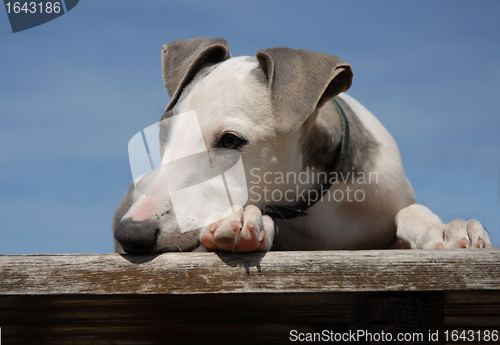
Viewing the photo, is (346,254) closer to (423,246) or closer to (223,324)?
(223,324)

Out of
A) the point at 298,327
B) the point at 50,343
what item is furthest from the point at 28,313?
the point at 298,327

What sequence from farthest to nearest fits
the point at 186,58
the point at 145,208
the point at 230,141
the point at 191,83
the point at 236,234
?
the point at 186,58 < the point at 191,83 < the point at 230,141 < the point at 145,208 < the point at 236,234

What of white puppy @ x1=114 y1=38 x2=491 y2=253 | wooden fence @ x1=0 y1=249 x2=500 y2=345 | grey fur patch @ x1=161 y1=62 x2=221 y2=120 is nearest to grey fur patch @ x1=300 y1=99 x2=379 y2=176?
white puppy @ x1=114 y1=38 x2=491 y2=253

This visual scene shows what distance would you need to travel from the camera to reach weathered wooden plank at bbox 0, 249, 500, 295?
5.46 feet

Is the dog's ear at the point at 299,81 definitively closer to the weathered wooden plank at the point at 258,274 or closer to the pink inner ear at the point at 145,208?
the pink inner ear at the point at 145,208

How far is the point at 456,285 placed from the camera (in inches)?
65.6

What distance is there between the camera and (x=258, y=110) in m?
2.60

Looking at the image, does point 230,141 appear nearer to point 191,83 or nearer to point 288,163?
point 288,163

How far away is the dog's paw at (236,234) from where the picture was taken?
5.83 feet

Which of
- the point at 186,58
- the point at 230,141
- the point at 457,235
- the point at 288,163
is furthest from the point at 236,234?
the point at 186,58

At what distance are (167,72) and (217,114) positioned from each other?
1043 mm

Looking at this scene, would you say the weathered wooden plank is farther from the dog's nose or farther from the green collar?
the green collar

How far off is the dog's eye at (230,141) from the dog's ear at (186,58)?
64 centimetres

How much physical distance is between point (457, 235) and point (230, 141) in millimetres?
1257
